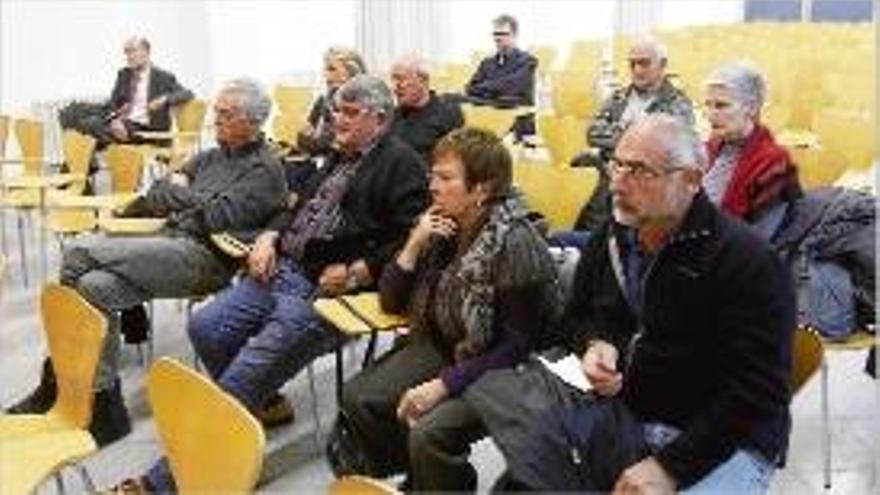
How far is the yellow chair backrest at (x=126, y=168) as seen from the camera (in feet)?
20.7

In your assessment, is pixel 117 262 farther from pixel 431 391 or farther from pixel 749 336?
pixel 749 336

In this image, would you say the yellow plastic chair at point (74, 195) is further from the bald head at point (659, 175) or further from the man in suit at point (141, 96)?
the bald head at point (659, 175)

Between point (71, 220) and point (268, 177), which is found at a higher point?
point (268, 177)

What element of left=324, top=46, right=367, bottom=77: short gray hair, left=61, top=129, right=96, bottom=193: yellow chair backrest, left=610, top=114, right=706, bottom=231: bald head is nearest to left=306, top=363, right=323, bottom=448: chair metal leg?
left=610, top=114, right=706, bottom=231: bald head

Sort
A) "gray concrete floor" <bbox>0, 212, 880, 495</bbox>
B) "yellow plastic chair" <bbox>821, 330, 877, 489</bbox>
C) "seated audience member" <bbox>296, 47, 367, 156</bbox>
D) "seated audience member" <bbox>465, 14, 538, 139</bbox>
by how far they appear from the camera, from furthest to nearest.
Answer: "seated audience member" <bbox>465, 14, 538, 139</bbox>
"seated audience member" <bbox>296, 47, 367, 156</bbox>
"gray concrete floor" <bbox>0, 212, 880, 495</bbox>
"yellow plastic chair" <bbox>821, 330, 877, 489</bbox>

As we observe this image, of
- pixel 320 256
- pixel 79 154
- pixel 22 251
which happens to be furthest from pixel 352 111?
pixel 22 251

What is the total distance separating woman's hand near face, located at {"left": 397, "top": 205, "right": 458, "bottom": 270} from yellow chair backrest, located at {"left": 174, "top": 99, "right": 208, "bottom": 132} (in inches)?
205

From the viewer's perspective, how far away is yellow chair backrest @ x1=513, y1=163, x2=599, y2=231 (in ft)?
15.6

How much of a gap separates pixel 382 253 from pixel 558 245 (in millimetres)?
614

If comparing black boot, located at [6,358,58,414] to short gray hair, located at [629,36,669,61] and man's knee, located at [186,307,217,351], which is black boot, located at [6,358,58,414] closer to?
man's knee, located at [186,307,217,351]

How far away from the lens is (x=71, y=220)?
19.5 feet

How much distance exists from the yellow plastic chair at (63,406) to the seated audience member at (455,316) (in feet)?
2.34

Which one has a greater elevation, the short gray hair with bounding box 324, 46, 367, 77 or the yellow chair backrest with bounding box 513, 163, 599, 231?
the short gray hair with bounding box 324, 46, 367, 77

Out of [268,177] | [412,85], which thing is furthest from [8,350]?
[412,85]
